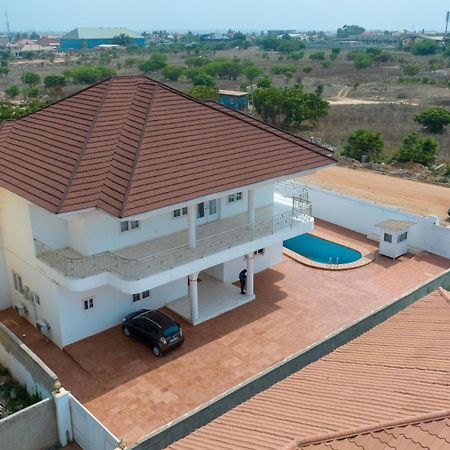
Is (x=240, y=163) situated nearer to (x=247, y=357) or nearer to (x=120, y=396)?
(x=247, y=357)

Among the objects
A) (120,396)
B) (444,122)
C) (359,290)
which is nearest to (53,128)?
(120,396)

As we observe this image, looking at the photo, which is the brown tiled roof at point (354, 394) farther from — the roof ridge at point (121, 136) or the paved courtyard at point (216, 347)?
the roof ridge at point (121, 136)

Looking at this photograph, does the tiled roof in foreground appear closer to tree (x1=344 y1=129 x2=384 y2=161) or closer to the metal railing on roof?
the metal railing on roof

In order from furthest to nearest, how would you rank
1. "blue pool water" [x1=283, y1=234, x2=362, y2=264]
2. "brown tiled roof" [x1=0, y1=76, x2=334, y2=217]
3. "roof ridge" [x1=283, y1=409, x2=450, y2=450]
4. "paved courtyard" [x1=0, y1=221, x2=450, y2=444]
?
"blue pool water" [x1=283, y1=234, x2=362, y2=264], "brown tiled roof" [x1=0, y1=76, x2=334, y2=217], "paved courtyard" [x1=0, y1=221, x2=450, y2=444], "roof ridge" [x1=283, y1=409, x2=450, y2=450]

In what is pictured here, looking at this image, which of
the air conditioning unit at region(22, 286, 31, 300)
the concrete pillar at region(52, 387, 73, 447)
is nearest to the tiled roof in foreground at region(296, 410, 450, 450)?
the concrete pillar at region(52, 387, 73, 447)

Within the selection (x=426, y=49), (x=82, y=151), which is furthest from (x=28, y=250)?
(x=426, y=49)

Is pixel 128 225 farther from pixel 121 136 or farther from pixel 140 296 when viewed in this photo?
pixel 121 136
